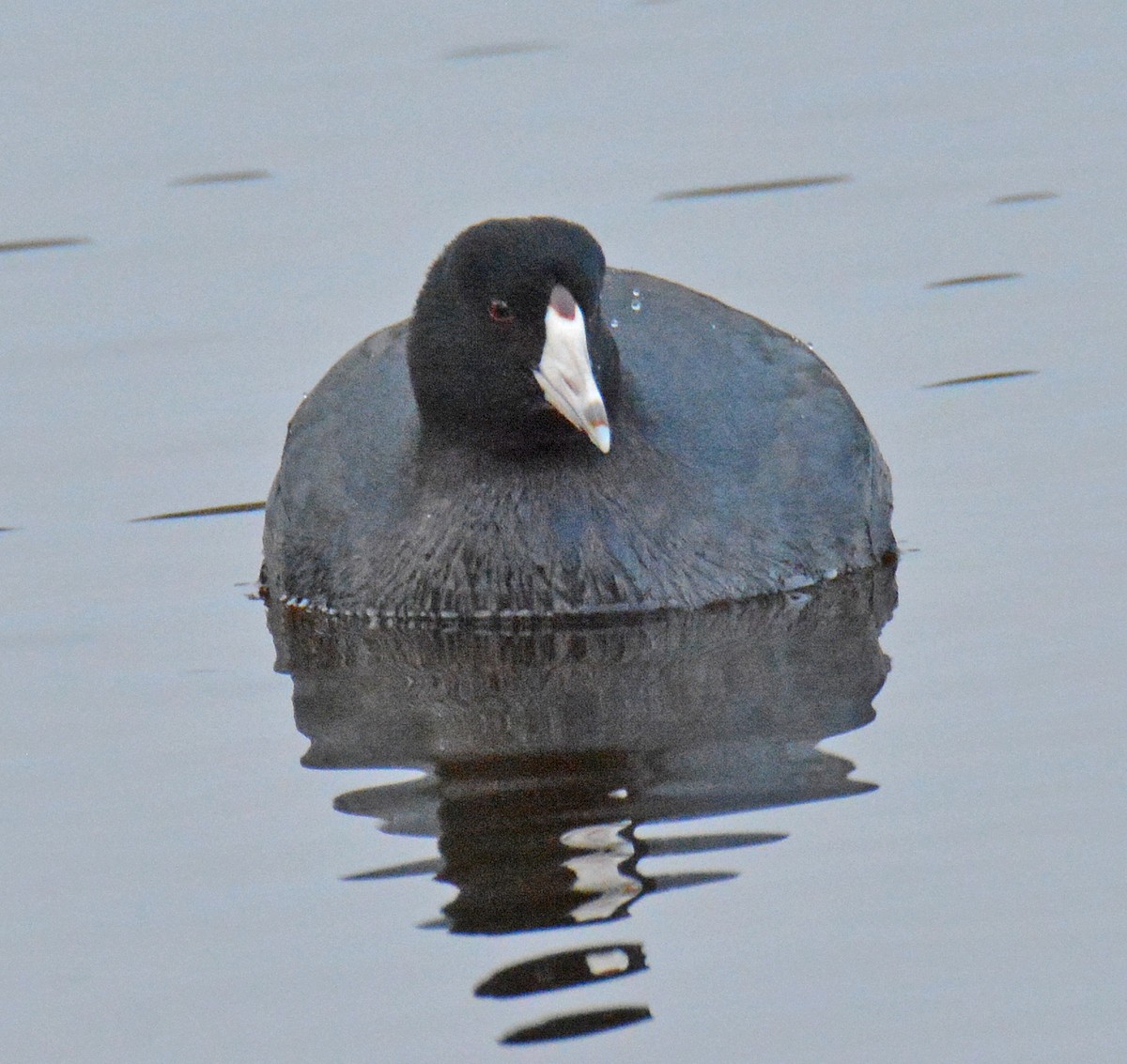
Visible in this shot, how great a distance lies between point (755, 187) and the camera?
11719 millimetres

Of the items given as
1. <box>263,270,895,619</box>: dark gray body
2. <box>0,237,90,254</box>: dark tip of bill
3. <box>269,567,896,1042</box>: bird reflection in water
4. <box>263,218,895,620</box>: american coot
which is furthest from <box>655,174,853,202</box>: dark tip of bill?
<box>269,567,896,1042</box>: bird reflection in water

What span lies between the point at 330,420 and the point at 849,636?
162 cm

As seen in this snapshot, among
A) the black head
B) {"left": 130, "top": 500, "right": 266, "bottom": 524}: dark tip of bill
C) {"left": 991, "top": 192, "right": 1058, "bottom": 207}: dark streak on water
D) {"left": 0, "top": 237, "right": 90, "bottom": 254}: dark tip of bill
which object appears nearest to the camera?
the black head

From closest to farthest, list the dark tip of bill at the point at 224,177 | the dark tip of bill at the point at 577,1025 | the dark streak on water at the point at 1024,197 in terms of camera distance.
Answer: the dark tip of bill at the point at 577,1025, the dark streak on water at the point at 1024,197, the dark tip of bill at the point at 224,177

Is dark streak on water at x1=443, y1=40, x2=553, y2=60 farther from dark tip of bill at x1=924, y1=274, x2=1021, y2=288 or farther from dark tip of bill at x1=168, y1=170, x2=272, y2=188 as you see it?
dark tip of bill at x1=924, y1=274, x2=1021, y2=288

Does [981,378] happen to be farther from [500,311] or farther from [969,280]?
[500,311]

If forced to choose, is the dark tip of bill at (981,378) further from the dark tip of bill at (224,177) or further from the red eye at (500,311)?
the dark tip of bill at (224,177)

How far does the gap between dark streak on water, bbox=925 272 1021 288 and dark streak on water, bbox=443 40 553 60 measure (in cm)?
327

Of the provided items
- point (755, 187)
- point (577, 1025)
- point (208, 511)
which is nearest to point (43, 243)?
point (755, 187)

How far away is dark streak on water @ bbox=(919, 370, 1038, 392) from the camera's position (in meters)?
9.65

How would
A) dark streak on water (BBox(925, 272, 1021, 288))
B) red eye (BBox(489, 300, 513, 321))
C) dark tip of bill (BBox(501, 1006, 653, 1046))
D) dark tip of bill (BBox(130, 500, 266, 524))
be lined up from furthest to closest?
dark streak on water (BBox(925, 272, 1021, 288)), dark tip of bill (BBox(130, 500, 266, 524)), red eye (BBox(489, 300, 513, 321)), dark tip of bill (BBox(501, 1006, 653, 1046))

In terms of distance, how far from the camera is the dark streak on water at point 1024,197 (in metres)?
11.3

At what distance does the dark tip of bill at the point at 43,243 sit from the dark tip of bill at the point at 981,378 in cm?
339

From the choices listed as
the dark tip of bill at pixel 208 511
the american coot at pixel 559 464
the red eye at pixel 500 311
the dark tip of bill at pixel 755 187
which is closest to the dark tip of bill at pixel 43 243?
the dark tip of bill at pixel 755 187
